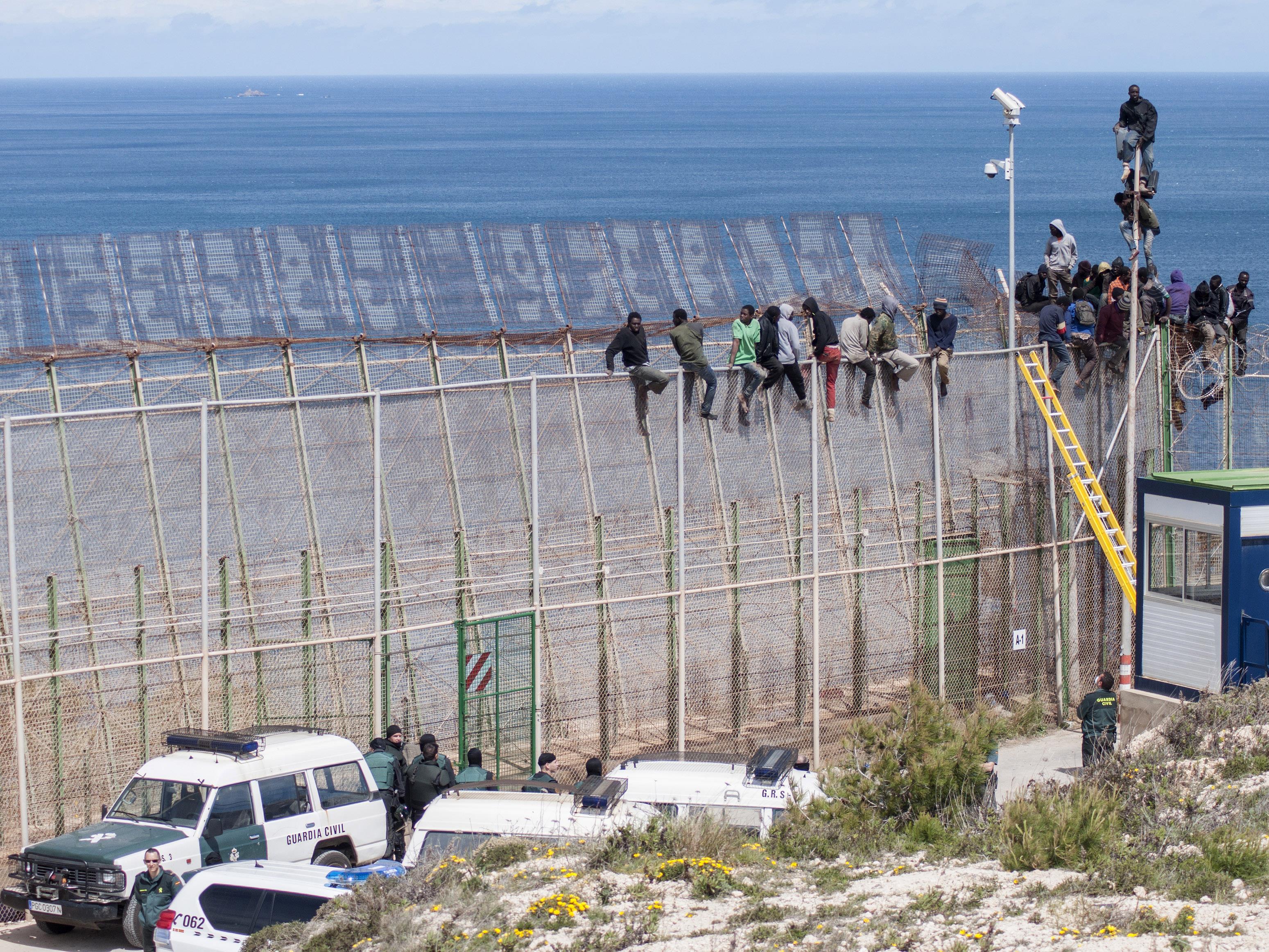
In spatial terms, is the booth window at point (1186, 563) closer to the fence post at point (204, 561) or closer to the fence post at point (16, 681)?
the fence post at point (204, 561)

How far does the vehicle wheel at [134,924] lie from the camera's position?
43.3ft

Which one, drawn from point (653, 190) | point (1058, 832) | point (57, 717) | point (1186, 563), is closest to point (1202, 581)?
point (1186, 563)

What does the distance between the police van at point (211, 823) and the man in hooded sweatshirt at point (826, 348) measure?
28.2 feet

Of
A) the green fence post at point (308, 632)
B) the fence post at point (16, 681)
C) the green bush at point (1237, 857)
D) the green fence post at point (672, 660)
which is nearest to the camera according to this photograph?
the green bush at point (1237, 857)

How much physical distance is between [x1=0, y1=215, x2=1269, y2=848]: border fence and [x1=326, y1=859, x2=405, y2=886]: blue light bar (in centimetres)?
449

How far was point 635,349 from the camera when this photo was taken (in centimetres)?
1983

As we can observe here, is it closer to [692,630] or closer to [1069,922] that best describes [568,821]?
[1069,922]

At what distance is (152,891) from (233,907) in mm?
1551

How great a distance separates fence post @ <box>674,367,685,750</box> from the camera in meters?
19.9

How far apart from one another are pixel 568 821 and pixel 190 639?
6866mm

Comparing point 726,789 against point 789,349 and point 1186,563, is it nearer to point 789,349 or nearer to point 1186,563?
point 789,349

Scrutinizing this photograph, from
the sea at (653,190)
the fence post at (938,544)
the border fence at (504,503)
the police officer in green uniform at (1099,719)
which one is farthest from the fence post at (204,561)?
the sea at (653,190)

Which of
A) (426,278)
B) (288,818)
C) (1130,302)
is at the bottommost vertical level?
(288,818)

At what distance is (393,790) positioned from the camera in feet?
52.6
